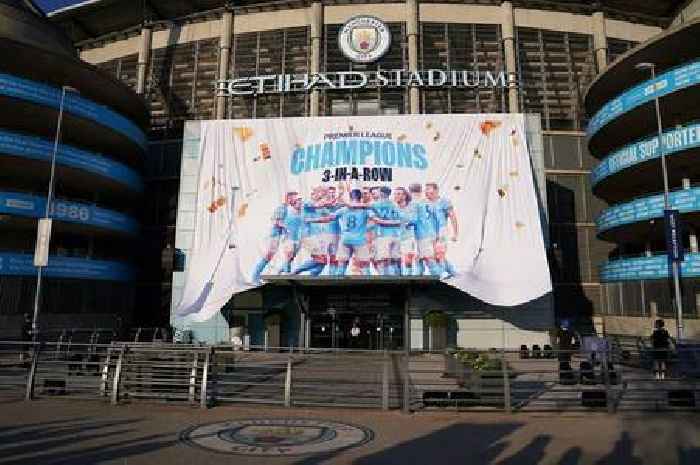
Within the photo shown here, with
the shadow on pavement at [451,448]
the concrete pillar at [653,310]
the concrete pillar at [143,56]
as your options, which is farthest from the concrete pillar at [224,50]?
the shadow on pavement at [451,448]

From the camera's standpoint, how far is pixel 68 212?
3253 cm

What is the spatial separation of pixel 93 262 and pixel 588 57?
35.8m

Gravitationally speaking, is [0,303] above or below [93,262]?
below

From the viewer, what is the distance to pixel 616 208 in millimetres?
32438

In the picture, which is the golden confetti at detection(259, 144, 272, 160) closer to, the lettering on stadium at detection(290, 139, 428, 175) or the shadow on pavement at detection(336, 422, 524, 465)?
the lettering on stadium at detection(290, 139, 428, 175)

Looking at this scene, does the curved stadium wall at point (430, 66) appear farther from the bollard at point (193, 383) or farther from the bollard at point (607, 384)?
the bollard at point (193, 383)

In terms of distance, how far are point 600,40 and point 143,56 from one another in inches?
1314

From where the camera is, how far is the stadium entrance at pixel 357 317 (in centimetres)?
2922

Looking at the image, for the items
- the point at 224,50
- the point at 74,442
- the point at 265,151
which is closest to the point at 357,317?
the point at 265,151

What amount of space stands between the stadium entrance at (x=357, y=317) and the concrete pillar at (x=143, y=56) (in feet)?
76.6

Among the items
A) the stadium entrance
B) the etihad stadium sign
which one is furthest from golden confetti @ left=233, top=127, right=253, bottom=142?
the etihad stadium sign

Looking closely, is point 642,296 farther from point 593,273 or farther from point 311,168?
point 311,168

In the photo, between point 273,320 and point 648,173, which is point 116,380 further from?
point 648,173

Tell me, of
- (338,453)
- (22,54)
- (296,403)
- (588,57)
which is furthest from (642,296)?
(22,54)
